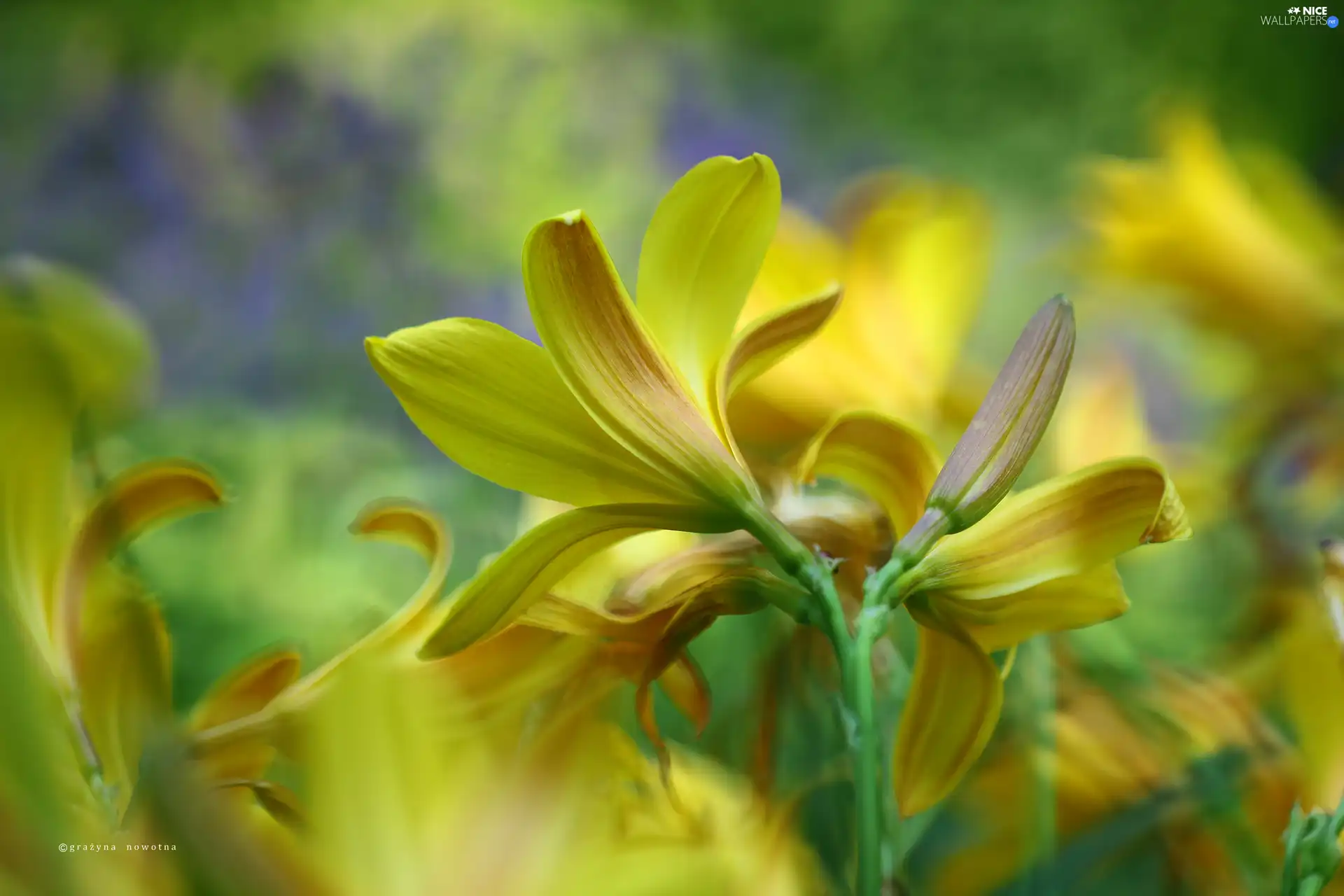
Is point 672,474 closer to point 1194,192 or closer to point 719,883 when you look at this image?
point 719,883

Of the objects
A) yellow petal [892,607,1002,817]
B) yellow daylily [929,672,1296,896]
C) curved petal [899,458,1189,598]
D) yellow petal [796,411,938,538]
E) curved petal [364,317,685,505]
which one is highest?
curved petal [364,317,685,505]

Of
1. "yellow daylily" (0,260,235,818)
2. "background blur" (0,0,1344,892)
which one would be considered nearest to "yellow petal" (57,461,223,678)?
"yellow daylily" (0,260,235,818)

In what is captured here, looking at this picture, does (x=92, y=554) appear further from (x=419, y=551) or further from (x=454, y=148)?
(x=454, y=148)

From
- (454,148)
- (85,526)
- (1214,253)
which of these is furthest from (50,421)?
(454,148)

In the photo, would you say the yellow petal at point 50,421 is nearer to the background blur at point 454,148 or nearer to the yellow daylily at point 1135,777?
the yellow daylily at point 1135,777

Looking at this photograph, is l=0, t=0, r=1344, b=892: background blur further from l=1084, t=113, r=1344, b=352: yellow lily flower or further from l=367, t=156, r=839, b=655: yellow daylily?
l=367, t=156, r=839, b=655: yellow daylily

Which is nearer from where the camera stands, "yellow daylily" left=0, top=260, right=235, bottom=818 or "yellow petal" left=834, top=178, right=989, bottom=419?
"yellow daylily" left=0, top=260, right=235, bottom=818
